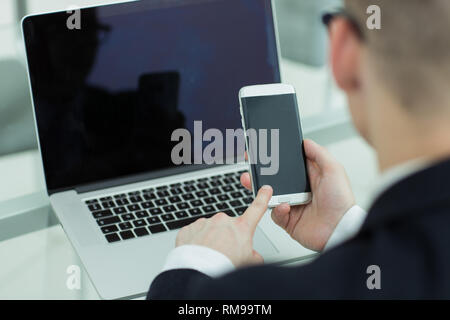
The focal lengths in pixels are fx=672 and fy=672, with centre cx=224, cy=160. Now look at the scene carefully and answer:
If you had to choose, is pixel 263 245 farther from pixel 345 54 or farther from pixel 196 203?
pixel 345 54

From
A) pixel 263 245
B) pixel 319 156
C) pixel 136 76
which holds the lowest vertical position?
pixel 263 245

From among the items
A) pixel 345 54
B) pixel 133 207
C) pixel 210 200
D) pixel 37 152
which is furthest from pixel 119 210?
pixel 345 54

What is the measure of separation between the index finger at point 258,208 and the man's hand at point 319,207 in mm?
53

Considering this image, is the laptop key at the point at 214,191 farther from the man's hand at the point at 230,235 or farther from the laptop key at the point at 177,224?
the man's hand at the point at 230,235

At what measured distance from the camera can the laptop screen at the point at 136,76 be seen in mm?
894

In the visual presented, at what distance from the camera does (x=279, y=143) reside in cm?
83

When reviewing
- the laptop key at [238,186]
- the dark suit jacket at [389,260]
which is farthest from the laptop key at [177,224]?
the dark suit jacket at [389,260]

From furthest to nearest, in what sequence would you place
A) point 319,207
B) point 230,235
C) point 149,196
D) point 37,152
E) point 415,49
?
point 37,152, point 149,196, point 319,207, point 230,235, point 415,49

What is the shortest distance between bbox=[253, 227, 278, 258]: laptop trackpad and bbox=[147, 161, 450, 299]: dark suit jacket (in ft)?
1.08

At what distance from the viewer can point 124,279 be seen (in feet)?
2.54

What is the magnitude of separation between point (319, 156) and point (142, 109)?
0.90 feet

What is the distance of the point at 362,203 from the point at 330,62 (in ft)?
1.75
